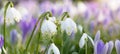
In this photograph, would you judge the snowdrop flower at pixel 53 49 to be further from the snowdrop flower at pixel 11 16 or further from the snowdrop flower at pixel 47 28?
the snowdrop flower at pixel 11 16

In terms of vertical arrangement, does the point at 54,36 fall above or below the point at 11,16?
below

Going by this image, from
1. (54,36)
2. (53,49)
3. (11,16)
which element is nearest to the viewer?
(53,49)

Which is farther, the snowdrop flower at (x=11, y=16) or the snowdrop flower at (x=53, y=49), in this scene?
the snowdrop flower at (x=11, y=16)

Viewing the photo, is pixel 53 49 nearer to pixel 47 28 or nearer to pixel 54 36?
pixel 47 28

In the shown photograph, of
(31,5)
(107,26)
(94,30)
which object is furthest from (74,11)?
(94,30)

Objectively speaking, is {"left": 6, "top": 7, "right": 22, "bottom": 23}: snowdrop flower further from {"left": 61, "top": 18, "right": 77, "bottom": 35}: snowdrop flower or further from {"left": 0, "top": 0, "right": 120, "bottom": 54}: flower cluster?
{"left": 61, "top": 18, "right": 77, "bottom": 35}: snowdrop flower

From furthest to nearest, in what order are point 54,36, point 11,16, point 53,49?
point 54,36, point 11,16, point 53,49

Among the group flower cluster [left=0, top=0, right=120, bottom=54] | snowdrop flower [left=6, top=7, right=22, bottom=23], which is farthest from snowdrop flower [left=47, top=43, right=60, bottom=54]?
snowdrop flower [left=6, top=7, right=22, bottom=23]

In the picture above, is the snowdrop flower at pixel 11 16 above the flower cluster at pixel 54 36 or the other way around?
above

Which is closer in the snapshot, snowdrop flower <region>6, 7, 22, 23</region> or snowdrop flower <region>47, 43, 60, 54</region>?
snowdrop flower <region>47, 43, 60, 54</region>

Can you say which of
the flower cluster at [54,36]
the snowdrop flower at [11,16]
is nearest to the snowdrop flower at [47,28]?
the flower cluster at [54,36]

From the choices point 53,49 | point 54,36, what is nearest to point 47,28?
point 53,49

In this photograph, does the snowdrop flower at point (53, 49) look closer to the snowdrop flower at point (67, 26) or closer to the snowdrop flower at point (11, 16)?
the snowdrop flower at point (67, 26)
